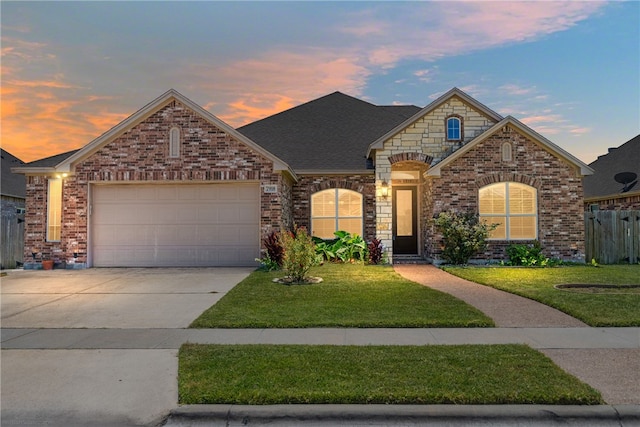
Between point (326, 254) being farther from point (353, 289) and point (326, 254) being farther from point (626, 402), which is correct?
point (626, 402)

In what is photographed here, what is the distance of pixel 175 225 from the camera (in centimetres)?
1388

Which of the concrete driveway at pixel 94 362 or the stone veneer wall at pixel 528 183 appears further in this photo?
the stone veneer wall at pixel 528 183

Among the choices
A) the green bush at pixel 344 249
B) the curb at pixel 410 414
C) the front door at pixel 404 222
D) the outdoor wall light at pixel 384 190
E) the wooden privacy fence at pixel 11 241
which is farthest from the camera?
the front door at pixel 404 222

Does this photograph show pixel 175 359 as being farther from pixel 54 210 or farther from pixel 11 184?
pixel 11 184

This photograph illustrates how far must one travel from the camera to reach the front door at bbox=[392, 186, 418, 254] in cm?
1648

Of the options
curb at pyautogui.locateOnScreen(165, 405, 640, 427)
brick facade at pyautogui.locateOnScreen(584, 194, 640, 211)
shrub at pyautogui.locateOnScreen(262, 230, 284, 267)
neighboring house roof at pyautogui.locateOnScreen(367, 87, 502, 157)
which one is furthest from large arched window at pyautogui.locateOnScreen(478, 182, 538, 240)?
curb at pyautogui.locateOnScreen(165, 405, 640, 427)

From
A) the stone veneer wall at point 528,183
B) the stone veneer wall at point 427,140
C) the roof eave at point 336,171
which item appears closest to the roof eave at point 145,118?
the roof eave at point 336,171

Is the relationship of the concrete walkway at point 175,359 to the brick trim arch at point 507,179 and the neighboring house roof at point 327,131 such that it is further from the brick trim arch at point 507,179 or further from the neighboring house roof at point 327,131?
the neighboring house roof at point 327,131

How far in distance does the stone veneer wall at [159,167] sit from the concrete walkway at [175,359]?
15.8 ft

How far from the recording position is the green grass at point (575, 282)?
6770 mm

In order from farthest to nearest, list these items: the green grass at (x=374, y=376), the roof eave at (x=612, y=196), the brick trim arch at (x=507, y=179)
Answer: the roof eave at (x=612, y=196) < the brick trim arch at (x=507, y=179) < the green grass at (x=374, y=376)

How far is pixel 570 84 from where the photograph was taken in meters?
15.7

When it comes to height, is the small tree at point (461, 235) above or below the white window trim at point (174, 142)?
below

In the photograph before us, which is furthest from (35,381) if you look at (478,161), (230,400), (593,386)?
(478,161)
